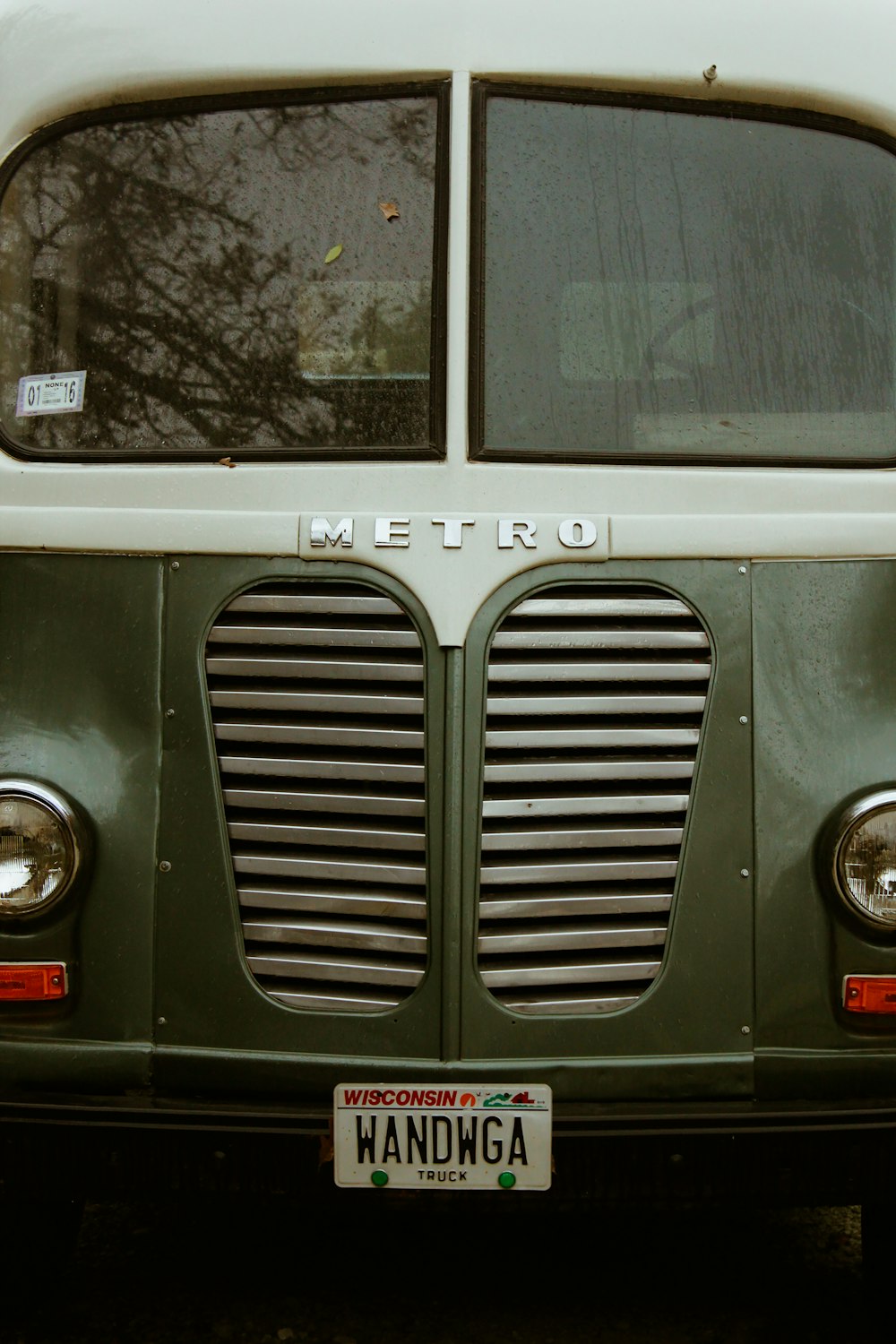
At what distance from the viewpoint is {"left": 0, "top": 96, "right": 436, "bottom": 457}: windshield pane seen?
3.22 metres

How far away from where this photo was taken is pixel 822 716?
3.06m

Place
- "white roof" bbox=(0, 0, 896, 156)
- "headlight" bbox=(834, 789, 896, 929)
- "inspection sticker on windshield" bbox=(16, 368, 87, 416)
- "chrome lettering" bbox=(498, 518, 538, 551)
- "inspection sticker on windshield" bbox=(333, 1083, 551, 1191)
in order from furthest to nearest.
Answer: "inspection sticker on windshield" bbox=(16, 368, 87, 416)
"white roof" bbox=(0, 0, 896, 156)
"chrome lettering" bbox=(498, 518, 538, 551)
"headlight" bbox=(834, 789, 896, 929)
"inspection sticker on windshield" bbox=(333, 1083, 551, 1191)

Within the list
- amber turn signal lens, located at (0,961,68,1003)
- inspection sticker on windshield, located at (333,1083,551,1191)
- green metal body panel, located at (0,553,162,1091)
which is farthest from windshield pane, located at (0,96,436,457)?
inspection sticker on windshield, located at (333,1083,551,1191)

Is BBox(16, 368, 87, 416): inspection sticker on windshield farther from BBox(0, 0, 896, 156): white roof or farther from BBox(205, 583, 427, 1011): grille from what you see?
BBox(205, 583, 427, 1011): grille

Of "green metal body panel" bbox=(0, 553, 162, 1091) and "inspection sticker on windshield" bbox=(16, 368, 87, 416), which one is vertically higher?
"inspection sticker on windshield" bbox=(16, 368, 87, 416)

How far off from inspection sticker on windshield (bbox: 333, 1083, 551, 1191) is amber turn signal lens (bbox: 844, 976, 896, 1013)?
2.14 ft

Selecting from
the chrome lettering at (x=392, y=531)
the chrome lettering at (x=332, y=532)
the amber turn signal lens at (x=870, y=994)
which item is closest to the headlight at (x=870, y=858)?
the amber turn signal lens at (x=870, y=994)

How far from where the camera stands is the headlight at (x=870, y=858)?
293 cm

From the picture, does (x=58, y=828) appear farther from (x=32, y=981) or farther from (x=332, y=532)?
(x=332, y=532)

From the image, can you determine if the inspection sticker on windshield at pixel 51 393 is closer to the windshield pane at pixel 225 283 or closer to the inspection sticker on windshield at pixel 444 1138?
the windshield pane at pixel 225 283

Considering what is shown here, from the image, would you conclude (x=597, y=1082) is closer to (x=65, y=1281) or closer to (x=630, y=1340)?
(x=630, y=1340)

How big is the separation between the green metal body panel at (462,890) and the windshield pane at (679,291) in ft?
1.12

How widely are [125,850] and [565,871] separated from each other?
3.00ft

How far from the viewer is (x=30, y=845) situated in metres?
2.96
